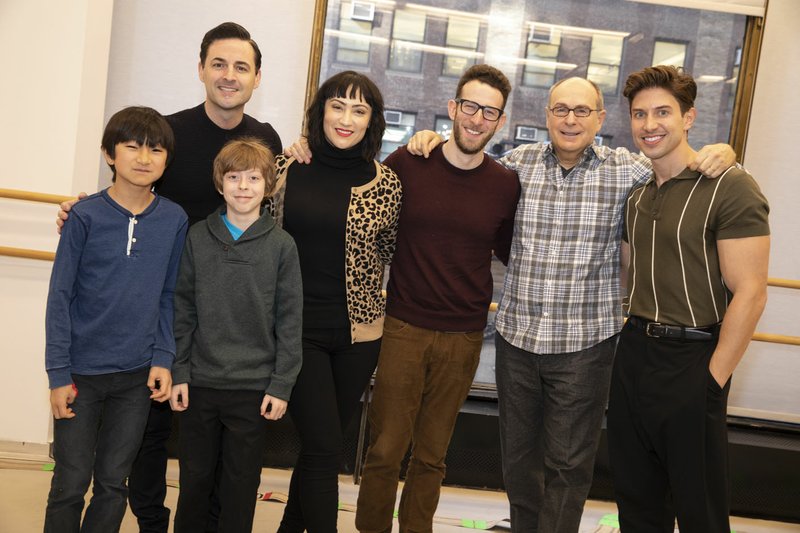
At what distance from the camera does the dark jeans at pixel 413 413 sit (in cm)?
246

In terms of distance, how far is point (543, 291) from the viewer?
2400mm

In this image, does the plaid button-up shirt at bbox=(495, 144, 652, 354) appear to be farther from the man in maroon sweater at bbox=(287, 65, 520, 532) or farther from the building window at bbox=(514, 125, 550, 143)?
the building window at bbox=(514, 125, 550, 143)

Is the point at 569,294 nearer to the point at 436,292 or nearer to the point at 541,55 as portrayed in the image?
the point at 436,292

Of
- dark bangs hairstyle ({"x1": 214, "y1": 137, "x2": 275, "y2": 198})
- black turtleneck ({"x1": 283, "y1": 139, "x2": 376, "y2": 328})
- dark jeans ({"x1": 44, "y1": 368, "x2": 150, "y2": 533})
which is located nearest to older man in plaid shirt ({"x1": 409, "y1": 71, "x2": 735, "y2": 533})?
black turtleneck ({"x1": 283, "y1": 139, "x2": 376, "y2": 328})

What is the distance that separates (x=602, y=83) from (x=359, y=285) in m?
2.18

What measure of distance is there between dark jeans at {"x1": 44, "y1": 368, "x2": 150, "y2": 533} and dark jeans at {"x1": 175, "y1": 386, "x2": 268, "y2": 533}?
147mm

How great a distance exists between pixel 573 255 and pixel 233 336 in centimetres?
105

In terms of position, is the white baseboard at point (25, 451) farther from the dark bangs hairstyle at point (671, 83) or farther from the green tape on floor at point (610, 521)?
the dark bangs hairstyle at point (671, 83)

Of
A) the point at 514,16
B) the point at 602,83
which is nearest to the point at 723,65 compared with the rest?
the point at 602,83

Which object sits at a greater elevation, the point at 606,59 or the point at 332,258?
the point at 606,59

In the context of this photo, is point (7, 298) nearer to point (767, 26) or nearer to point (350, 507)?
point (350, 507)

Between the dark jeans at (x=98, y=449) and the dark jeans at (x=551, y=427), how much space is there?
3.71ft

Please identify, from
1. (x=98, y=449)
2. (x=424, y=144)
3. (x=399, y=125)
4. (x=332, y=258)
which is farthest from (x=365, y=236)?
(x=399, y=125)

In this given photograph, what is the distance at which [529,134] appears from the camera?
3912 mm
